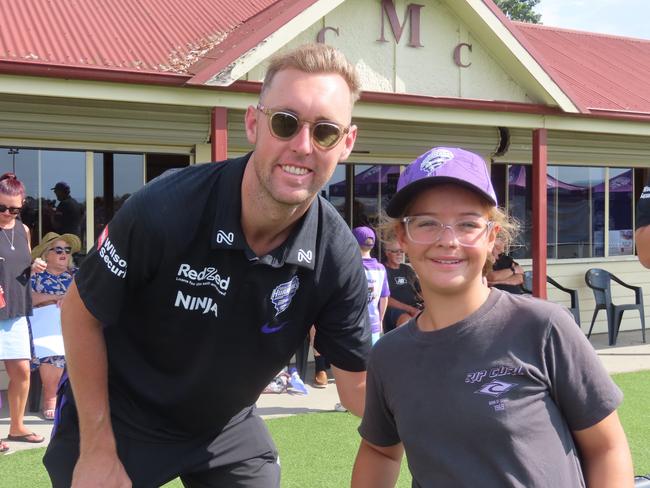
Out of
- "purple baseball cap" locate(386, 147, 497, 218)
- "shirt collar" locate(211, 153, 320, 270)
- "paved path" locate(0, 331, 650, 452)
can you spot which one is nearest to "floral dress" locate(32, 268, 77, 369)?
"paved path" locate(0, 331, 650, 452)

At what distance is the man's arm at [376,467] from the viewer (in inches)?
80.7

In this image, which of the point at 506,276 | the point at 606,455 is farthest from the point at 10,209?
the point at 506,276

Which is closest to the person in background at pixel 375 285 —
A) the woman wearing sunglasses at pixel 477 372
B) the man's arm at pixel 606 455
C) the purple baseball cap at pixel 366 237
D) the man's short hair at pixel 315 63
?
the purple baseball cap at pixel 366 237

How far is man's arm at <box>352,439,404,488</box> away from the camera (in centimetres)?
205

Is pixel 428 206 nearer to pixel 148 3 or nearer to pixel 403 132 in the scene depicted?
pixel 403 132

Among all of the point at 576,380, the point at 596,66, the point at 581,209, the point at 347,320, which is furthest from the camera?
the point at 596,66

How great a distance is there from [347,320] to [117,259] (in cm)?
82

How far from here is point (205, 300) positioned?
2271 mm

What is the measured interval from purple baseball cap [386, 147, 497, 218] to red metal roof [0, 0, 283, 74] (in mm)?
5063

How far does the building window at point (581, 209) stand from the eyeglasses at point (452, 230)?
8.67m

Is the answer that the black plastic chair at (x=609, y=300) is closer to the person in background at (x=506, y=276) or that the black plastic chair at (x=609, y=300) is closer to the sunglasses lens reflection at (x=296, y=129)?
the person in background at (x=506, y=276)

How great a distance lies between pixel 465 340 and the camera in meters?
1.81

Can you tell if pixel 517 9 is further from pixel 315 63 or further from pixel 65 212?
pixel 315 63

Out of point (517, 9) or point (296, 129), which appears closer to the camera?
Answer: point (296, 129)
